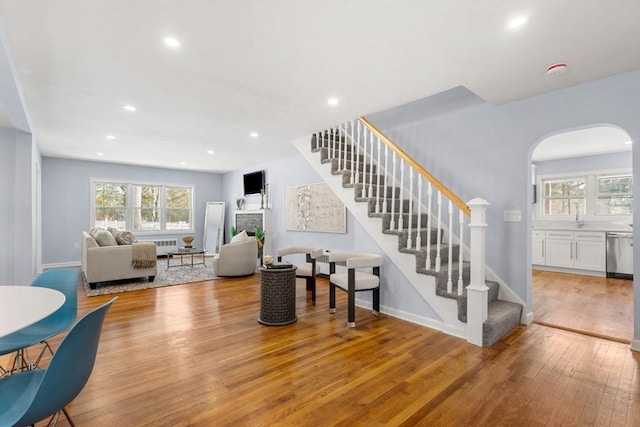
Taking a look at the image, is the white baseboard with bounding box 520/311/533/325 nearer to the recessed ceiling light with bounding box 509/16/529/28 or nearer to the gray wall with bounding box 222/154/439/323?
the gray wall with bounding box 222/154/439/323

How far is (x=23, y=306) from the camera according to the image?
4.46ft

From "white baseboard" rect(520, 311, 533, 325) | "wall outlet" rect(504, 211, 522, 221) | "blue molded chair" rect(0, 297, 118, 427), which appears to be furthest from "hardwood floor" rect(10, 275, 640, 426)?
"wall outlet" rect(504, 211, 522, 221)

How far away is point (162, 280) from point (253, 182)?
11.1 ft

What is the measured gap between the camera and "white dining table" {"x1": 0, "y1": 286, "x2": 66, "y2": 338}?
3.72 feet

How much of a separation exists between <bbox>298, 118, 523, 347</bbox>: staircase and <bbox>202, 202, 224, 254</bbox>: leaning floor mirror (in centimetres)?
532

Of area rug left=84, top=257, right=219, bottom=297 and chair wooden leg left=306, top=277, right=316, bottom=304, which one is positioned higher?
chair wooden leg left=306, top=277, right=316, bottom=304

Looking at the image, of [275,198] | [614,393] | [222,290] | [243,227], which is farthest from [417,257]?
[243,227]

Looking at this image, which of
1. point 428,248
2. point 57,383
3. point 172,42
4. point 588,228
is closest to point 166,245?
point 172,42

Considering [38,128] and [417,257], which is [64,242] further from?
[417,257]

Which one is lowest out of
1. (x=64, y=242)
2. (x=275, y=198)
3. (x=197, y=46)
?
(x=64, y=242)

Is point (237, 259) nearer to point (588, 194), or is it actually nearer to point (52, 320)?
point (52, 320)

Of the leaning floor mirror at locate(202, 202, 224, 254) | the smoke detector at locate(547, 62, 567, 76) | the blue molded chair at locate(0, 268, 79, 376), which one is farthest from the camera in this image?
the leaning floor mirror at locate(202, 202, 224, 254)

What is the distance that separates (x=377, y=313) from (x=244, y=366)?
5.71 feet

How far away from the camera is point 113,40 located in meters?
2.26
